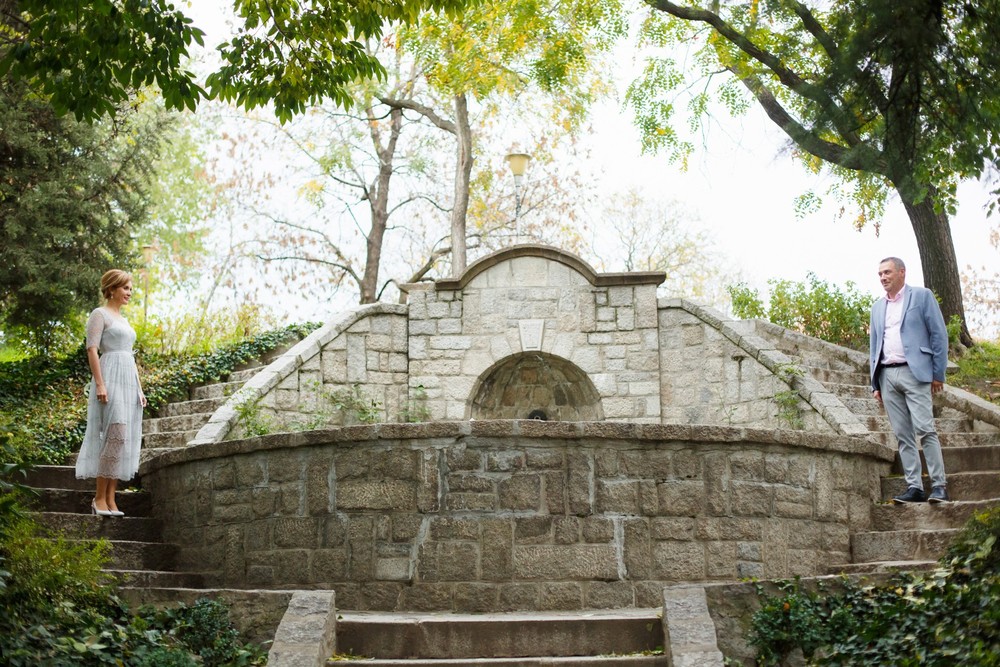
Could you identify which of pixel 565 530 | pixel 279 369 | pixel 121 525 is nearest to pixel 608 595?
pixel 565 530

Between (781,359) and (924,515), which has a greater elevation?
(781,359)

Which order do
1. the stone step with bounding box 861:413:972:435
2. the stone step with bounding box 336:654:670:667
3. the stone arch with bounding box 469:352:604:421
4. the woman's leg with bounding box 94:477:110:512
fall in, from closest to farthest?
the stone step with bounding box 336:654:670:667
the woman's leg with bounding box 94:477:110:512
the stone step with bounding box 861:413:972:435
the stone arch with bounding box 469:352:604:421

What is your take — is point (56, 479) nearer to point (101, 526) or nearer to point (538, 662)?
point (101, 526)

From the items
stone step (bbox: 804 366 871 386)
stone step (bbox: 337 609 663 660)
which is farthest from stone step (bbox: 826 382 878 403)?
stone step (bbox: 337 609 663 660)

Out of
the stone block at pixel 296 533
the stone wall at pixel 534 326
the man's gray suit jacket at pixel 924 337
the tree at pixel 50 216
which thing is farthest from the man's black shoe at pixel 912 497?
the tree at pixel 50 216

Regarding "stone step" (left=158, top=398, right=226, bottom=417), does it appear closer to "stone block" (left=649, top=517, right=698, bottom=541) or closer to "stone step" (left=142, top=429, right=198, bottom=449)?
"stone step" (left=142, top=429, right=198, bottom=449)

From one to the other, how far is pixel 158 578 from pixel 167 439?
3733 mm

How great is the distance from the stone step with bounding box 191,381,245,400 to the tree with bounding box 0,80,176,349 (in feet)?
6.38

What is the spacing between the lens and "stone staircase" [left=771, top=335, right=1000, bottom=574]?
24.4 ft

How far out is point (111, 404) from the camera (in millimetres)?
7980

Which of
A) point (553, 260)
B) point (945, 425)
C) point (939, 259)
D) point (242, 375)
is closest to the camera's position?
point (945, 425)

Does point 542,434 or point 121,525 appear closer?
point 542,434

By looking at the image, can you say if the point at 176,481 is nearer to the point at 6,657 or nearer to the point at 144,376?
the point at 6,657

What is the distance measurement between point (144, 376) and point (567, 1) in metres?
8.44
